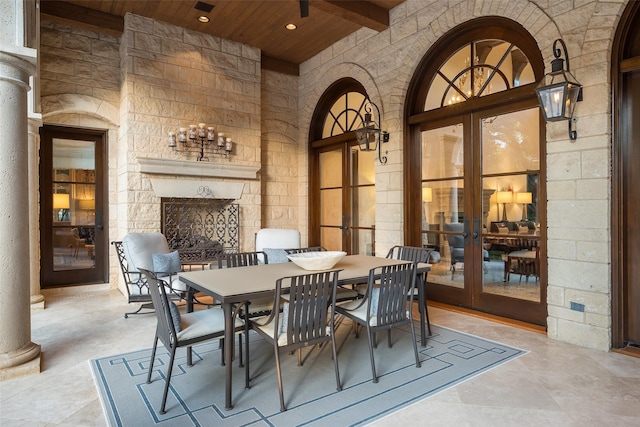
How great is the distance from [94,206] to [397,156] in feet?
13.7

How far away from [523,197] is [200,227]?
13.7 feet

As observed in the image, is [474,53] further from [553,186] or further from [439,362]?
[439,362]

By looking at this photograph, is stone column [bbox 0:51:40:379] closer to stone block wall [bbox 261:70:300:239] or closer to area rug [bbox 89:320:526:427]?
area rug [bbox 89:320:526:427]

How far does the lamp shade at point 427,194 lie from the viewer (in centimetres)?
468

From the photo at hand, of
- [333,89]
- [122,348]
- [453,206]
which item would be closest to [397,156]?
[453,206]

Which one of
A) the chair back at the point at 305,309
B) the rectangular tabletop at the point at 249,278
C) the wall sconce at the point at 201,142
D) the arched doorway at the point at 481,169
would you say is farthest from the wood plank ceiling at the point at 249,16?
the chair back at the point at 305,309

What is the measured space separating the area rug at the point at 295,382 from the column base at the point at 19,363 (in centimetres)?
37

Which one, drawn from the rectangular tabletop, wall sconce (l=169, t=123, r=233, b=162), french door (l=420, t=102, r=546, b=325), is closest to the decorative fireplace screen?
wall sconce (l=169, t=123, r=233, b=162)

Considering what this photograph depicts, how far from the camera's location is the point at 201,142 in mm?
5500

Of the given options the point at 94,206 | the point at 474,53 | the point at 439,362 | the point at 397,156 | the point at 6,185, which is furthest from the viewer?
the point at 94,206

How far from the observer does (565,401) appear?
90.7 inches

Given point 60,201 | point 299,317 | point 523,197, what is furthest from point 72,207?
point 523,197

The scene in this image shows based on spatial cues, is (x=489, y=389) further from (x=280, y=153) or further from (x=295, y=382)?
(x=280, y=153)

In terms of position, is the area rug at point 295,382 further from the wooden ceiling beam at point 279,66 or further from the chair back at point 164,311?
the wooden ceiling beam at point 279,66
